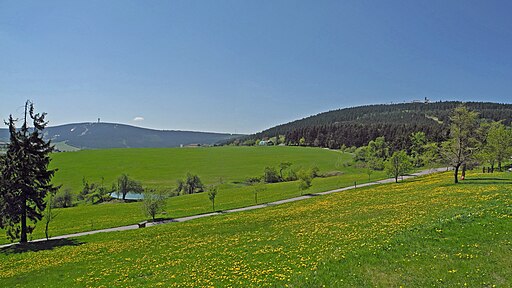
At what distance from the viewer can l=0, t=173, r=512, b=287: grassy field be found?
45.0 ft

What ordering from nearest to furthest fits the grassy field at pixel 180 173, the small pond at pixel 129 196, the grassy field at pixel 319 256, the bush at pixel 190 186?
the grassy field at pixel 319 256 < the grassy field at pixel 180 173 < the small pond at pixel 129 196 < the bush at pixel 190 186

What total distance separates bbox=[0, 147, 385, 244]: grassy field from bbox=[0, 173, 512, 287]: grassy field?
27162 millimetres

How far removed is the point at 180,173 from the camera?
443 feet

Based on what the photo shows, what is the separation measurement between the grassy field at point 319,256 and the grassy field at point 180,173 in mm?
27162

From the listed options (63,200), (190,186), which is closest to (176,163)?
(190,186)

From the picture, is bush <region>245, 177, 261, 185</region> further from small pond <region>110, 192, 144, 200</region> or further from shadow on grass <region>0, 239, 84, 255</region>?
shadow on grass <region>0, 239, 84, 255</region>

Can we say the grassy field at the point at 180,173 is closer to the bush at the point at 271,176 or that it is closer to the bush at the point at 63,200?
the bush at the point at 271,176

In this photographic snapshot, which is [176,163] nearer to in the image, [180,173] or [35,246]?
[180,173]

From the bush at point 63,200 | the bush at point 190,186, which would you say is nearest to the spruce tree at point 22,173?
the bush at point 63,200

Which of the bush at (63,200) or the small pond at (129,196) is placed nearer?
the bush at (63,200)

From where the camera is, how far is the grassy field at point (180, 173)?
206 feet

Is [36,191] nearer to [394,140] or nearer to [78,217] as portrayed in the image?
[78,217]

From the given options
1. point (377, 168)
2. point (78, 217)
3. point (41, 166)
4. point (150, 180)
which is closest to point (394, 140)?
point (377, 168)

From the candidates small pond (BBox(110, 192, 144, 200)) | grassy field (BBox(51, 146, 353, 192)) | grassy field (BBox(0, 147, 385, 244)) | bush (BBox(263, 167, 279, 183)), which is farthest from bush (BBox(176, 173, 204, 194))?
bush (BBox(263, 167, 279, 183))
